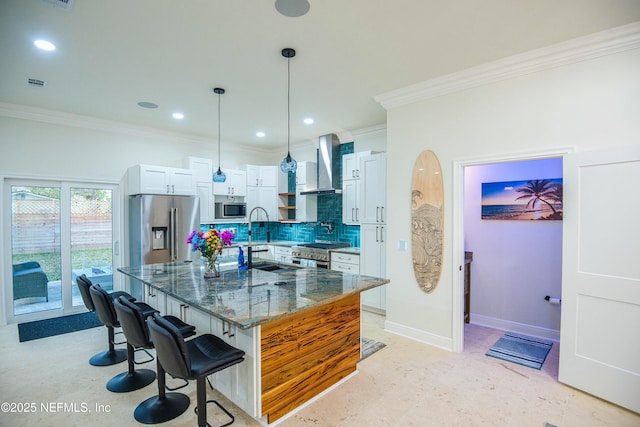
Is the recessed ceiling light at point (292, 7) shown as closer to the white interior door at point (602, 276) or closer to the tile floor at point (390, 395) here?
the white interior door at point (602, 276)

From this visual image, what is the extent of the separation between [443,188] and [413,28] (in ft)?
5.53

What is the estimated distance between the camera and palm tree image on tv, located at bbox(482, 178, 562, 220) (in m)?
3.76

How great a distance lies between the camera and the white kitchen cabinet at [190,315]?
255 cm

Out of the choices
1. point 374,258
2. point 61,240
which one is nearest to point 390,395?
point 374,258

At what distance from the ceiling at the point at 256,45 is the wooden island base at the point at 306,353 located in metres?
2.23

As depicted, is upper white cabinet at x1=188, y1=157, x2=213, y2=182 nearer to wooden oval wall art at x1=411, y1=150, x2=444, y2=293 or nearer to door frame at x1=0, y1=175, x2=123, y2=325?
door frame at x1=0, y1=175, x2=123, y2=325

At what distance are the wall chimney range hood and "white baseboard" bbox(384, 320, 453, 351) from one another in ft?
7.84

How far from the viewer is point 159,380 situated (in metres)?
2.43

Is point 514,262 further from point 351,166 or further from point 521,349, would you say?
point 351,166

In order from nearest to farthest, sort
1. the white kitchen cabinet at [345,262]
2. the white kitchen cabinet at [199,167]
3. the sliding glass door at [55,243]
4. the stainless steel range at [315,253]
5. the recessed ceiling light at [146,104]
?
the recessed ceiling light at [146,104] → the sliding glass door at [55,243] → the white kitchen cabinet at [345,262] → the stainless steel range at [315,253] → the white kitchen cabinet at [199,167]

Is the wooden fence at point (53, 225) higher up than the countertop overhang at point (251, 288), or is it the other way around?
the wooden fence at point (53, 225)

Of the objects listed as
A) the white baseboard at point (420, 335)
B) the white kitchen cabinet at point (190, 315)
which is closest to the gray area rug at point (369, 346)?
the white baseboard at point (420, 335)

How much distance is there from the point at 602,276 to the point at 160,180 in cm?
549

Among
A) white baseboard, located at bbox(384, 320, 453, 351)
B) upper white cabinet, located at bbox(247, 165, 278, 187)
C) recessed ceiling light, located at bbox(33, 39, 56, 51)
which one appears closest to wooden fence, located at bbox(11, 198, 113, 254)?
upper white cabinet, located at bbox(247, 165, 278, 187)
